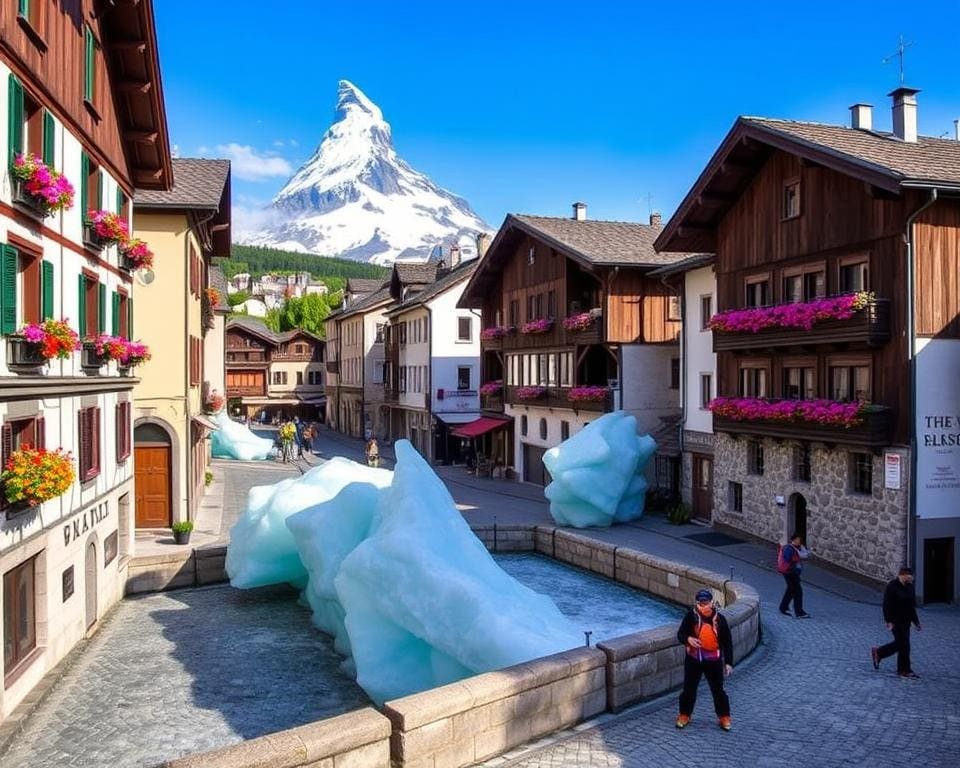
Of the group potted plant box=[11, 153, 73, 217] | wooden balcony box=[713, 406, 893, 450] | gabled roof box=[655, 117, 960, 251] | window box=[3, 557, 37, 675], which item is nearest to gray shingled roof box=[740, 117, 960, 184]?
gabled roof box=[655, 117, 960, 251]

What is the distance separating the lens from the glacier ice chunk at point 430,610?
12.6 m

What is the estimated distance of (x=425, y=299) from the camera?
167ft

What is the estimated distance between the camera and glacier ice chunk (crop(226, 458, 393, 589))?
20281 millimetres

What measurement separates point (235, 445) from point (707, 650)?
143 ft

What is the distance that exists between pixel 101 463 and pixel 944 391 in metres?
19.4

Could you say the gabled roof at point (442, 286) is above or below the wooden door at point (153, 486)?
above

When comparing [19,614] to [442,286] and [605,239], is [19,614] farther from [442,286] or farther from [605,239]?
[442,286]

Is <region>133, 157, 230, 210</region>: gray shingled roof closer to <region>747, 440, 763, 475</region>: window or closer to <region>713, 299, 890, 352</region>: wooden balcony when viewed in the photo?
<region>713, 299, 890, 352</region>: wooden balcony

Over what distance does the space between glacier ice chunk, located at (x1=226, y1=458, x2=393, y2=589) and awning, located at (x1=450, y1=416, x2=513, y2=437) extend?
23.1 m

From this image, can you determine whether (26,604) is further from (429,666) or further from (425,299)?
(425,299)

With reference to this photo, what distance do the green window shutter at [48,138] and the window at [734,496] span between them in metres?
21.3

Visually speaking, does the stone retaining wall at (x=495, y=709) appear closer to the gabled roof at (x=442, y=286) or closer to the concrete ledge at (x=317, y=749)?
the concrete ledge at (x=317, y=749)

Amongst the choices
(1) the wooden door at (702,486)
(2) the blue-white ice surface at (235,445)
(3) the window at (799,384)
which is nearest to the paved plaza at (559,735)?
(3) the window at (799,384)

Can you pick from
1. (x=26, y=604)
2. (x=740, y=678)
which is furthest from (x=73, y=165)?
(x=740, y=678)
